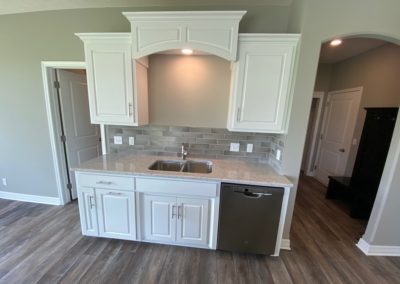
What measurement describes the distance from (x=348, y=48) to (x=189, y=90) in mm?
3006

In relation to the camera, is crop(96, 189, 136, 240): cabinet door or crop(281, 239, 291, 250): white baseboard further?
crop(281, 239, 291, 250): white baseboard

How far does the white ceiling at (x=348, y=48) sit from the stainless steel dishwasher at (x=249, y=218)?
7.99ft

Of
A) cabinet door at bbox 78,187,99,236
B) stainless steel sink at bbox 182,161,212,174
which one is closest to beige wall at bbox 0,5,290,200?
cabinet door at bbox 78,187,99,236

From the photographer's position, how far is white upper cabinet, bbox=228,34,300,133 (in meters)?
1.71

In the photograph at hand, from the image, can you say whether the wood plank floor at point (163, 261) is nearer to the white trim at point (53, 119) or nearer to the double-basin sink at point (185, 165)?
the white trim at point (53, 119)

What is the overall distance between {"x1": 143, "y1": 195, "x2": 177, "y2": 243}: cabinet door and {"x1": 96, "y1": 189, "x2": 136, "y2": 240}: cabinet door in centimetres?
15

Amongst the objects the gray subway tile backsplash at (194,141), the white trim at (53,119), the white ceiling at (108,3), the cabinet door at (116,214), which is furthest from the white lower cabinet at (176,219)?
the white ceiling at (108,3)

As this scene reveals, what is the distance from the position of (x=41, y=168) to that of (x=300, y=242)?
3.86 metres

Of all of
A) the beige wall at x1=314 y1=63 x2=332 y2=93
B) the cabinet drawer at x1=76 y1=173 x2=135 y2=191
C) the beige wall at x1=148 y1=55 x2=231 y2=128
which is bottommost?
the cabinet drawer at x1=76 y1=173 x2=135 y2=191

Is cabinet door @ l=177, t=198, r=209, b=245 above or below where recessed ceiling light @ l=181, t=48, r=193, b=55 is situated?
below

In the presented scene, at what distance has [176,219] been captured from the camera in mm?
Result: 1885

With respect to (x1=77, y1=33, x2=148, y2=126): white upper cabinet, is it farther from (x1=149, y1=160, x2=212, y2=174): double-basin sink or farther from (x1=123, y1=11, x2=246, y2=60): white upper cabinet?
(x1=149, y1=160, x2=212, y2=174): double-basin sink

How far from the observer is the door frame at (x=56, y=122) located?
2.34 metres

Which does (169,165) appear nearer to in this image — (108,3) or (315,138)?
(108,3)
